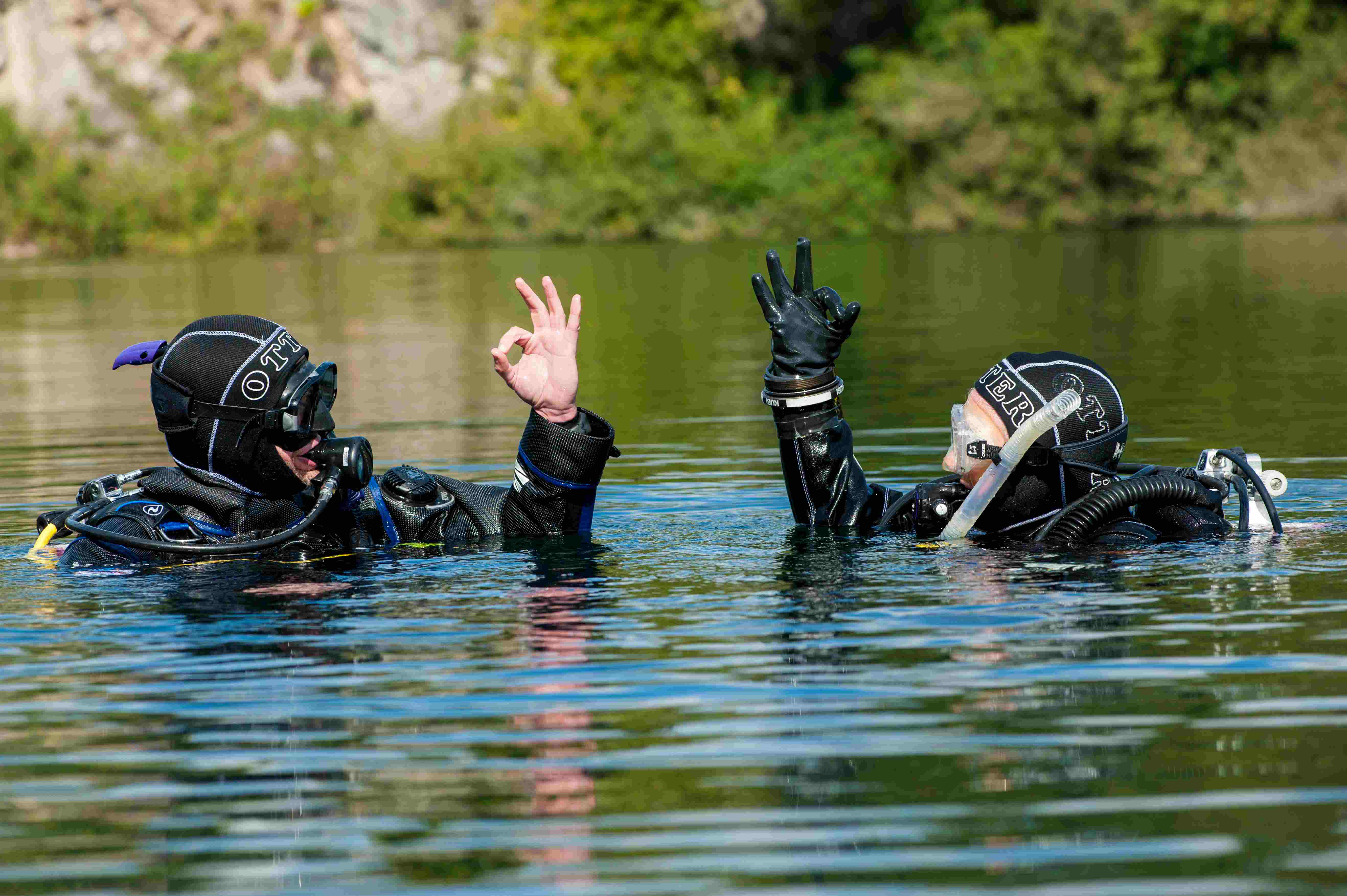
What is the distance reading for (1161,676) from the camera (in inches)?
218

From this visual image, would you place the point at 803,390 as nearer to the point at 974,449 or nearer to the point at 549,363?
the point at 974,449

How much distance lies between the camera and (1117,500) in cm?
693

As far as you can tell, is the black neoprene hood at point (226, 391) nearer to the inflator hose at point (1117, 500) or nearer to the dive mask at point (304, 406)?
the dive mask at point (304, 406)

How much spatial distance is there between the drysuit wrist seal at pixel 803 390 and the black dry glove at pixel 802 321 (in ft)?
0.07

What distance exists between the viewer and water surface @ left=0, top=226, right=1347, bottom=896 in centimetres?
418

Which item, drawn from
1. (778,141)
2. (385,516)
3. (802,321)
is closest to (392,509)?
(385,516)

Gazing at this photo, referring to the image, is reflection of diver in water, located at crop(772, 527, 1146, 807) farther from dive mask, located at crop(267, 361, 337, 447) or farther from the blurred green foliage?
the blurred green foliage

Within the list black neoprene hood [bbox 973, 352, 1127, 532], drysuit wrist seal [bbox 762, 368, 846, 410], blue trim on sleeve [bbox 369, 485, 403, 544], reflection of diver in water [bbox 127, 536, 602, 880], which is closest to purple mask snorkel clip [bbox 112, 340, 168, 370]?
reflection of diver in water [bbox 127, 536, 602, 880]

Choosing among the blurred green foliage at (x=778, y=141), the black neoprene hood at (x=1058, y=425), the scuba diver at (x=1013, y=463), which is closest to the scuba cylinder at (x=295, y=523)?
the scuba diver at (x=1013, y=463)

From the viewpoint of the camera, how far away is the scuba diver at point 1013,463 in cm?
714

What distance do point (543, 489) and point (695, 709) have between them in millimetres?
2504

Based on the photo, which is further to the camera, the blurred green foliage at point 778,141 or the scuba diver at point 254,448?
the blurred green foliage at point 778,141

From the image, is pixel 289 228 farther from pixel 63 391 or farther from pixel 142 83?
pixel 63 391

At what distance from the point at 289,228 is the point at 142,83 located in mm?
18774
